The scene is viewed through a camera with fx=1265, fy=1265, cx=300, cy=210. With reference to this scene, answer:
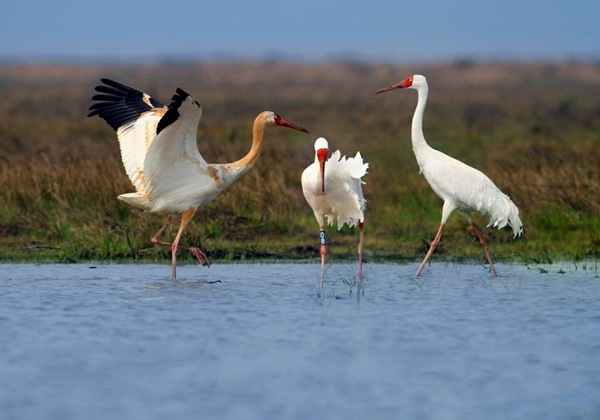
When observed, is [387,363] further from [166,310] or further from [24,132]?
[24,132]

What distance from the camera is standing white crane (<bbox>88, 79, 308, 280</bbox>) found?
10.1 m

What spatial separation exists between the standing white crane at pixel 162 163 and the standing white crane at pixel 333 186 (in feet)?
1.58

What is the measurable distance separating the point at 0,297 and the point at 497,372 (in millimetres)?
3967

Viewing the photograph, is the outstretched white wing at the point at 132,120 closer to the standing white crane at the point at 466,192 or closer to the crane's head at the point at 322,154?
the crane's head at the point at 322,154

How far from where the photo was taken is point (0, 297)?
9.05 m

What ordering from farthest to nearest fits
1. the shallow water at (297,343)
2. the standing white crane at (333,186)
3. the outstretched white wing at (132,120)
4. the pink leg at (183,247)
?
1. the outstretched white wing at (132,120)
2. the pink leg at (183,247)
3. the standing white crane at (333,186)
4. the shallow water at (297,343)

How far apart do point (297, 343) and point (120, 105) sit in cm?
388

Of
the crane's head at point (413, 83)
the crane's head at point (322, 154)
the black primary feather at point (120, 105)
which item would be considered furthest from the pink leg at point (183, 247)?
the crane's head at point (413, 83)

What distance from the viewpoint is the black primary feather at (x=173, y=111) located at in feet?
30.0

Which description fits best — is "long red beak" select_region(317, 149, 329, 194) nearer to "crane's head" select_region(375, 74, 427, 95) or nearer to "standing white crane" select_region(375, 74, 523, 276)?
"standing white crane" select_region(375, 74, 523, 276)

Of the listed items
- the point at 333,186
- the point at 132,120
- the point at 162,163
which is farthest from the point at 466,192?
the point at 132,120

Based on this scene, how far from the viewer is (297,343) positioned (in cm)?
751

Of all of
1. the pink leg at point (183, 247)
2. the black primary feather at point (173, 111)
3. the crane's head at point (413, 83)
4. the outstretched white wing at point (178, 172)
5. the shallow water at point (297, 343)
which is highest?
the crane's head at point (413, 83)

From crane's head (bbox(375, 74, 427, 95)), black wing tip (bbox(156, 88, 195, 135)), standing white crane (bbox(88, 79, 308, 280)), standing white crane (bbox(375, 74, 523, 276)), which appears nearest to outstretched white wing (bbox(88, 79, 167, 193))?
standing white crane (bbox(88, 79, 308, 280))
